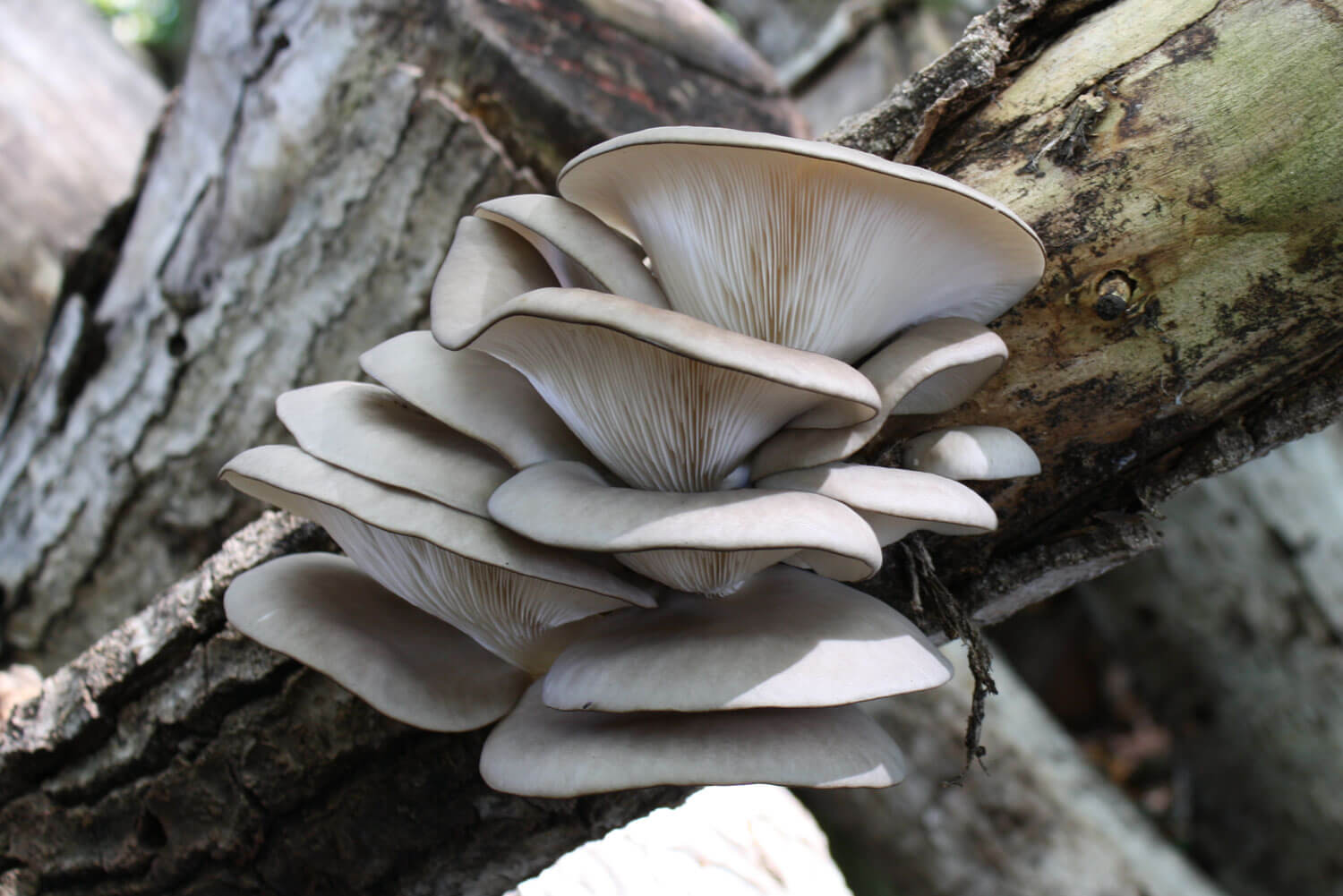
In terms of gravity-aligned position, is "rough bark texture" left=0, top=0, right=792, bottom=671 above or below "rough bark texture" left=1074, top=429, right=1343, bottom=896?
below

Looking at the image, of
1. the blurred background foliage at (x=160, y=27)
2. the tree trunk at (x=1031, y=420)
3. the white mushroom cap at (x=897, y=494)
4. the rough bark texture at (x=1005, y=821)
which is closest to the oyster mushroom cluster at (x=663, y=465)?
the white mushroom cap at (x=897, y=494)

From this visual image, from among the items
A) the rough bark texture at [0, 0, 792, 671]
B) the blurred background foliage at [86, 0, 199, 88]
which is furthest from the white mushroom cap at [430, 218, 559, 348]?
the blurred background foliage at [86, 0, 199, 88]

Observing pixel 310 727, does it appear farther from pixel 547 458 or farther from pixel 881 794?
pixel 881 794

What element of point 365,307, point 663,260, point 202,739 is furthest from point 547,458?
point 365,307

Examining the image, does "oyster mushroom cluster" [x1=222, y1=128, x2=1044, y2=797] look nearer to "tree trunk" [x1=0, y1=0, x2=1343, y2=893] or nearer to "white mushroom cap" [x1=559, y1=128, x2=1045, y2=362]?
"white mushroom cap" [x1=559, y1=128, x2=1045, y2=362]

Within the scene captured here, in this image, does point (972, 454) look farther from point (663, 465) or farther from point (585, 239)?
point (585, 239)

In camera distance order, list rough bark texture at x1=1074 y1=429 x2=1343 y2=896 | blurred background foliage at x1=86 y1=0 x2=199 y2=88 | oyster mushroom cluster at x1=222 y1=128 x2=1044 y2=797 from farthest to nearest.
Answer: blurred background foliage at x1=86 y1=0 x2=199 y2=88 < rough bark texture at x1=1074 y1=429 x2=1343 y2=896 < oyster mushroom cluster at x1=222 y1=128 x2=1044 y2=797

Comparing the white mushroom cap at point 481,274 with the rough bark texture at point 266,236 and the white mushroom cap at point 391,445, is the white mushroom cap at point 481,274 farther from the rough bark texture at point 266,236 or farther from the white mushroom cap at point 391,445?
the rough bark texture at point 266,236

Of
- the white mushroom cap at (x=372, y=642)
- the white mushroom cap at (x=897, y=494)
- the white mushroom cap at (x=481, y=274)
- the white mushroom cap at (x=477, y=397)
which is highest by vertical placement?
the white mushroom cap at (x=897, y=494)
